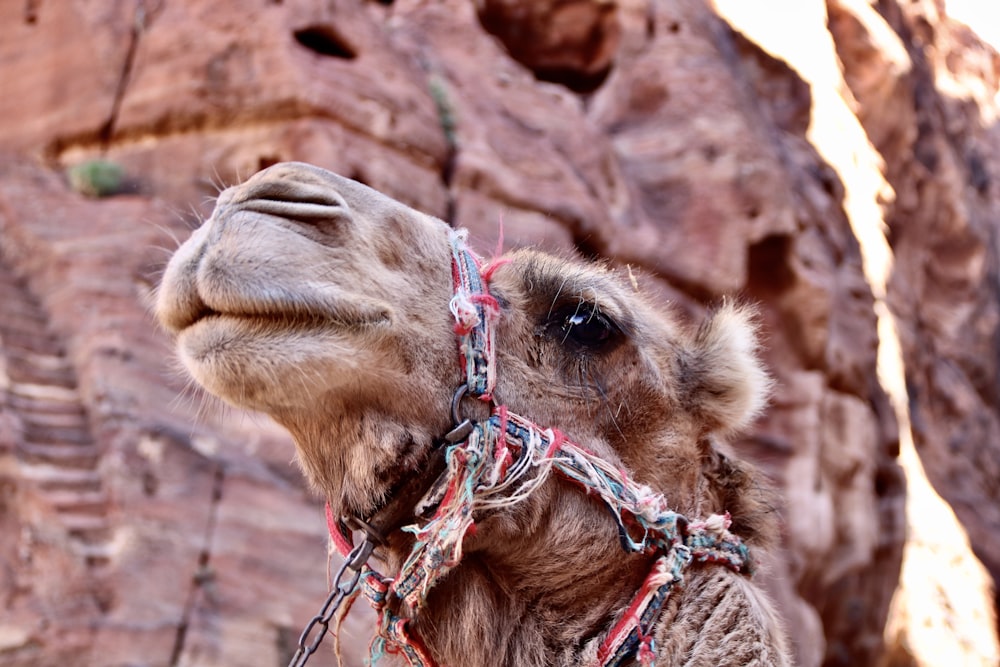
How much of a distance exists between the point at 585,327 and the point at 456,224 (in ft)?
12.0

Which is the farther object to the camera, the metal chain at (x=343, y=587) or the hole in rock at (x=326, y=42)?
the hole in rock at (x=326, y=42)

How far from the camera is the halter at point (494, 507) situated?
5.54 ft

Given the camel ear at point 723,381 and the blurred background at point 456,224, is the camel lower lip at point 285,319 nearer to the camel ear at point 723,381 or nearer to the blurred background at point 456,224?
the camel ear at point 723,381

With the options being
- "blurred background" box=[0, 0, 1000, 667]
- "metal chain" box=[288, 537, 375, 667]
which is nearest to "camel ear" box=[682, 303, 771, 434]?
"blurred background" box=[0, 0, 1000, 667]

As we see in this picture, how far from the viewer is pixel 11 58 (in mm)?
6305

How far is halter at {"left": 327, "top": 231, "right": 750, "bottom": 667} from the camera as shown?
1688 millimetres

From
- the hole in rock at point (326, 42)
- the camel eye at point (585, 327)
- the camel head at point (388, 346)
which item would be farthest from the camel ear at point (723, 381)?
the hole in rock at point (326, 42)

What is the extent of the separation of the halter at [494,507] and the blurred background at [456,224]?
3.93 feet

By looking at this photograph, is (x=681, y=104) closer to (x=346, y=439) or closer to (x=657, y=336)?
(x=657, y=336)

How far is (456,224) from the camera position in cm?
562

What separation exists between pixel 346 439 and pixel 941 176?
1192cm

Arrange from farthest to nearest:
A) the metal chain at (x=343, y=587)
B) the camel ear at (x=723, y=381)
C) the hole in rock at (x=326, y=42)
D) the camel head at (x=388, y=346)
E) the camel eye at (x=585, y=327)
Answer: the hole in rock at (x=326, y=42)
the camel ear at (x=723, y=381)
the camel eye at (x=585, y=327)
the metal chain at (x=343, y=587)
the camel head at (x=388, y=346)

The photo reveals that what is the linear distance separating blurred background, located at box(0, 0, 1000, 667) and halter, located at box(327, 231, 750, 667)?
1.20m

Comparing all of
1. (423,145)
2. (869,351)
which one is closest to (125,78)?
(423,145)
